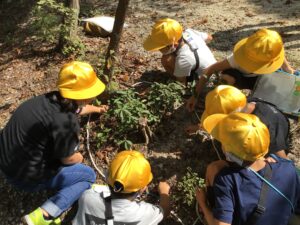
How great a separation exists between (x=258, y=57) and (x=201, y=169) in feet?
4.39

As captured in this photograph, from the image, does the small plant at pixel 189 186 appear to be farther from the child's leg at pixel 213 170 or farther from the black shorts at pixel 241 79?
the black shorts at pixel 241 79

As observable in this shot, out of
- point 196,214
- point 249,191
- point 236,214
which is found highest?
point 249,191

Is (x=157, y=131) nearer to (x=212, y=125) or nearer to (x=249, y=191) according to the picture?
(x=212, y=125)

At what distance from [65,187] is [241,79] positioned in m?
2.33

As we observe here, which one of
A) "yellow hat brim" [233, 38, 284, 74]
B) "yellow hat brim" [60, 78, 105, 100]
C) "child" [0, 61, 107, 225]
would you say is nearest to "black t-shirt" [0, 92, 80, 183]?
"child" [0, 61, 107, 225]

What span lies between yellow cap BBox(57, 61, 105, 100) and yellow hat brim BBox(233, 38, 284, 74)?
1.60 metres

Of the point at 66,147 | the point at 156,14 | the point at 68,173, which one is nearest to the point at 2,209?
the point at 68,173

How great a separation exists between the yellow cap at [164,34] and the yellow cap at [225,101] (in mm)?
1116

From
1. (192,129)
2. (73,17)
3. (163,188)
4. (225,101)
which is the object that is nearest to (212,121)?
(225,101)

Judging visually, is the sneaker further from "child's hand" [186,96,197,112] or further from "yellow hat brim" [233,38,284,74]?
"yellow hat brim" [233,38,284,74]

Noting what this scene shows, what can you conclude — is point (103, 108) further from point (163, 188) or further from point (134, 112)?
point (163, 188)

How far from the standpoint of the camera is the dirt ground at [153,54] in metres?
4.07

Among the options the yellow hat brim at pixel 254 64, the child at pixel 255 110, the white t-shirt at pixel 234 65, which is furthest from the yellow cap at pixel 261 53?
the child at pixel 255 110

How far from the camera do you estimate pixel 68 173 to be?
367 cm
